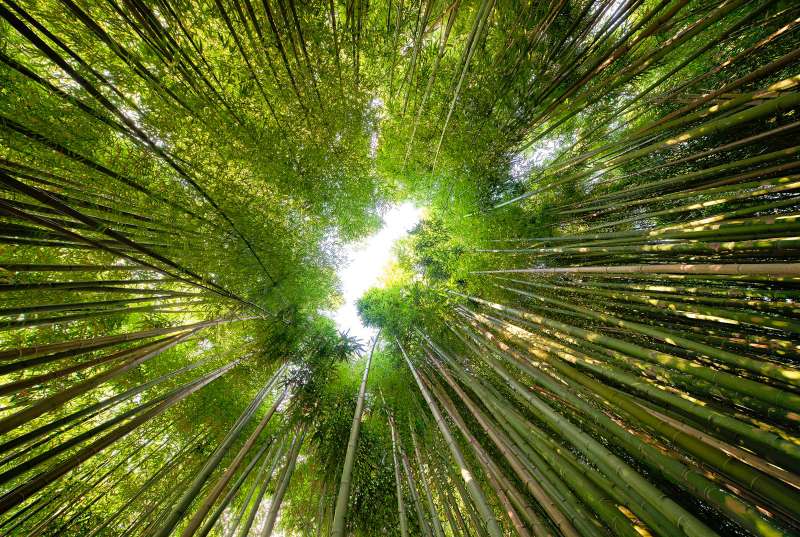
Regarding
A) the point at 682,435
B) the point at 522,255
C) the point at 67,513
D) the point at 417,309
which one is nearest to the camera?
the point at 682,435

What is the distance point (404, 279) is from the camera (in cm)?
470

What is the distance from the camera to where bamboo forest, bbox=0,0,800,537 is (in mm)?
1214

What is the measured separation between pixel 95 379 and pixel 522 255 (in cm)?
344

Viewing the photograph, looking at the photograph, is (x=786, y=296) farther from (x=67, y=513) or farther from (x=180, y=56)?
(x=67, y=513)

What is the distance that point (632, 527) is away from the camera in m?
1.03

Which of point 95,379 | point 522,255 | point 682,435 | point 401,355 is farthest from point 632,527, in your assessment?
point 401,355

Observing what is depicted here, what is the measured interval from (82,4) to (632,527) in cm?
353

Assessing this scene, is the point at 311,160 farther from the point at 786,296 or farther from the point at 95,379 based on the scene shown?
the point at 786,296

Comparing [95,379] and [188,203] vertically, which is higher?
[188,203]

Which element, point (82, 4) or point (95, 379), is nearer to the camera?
point (95, 379)

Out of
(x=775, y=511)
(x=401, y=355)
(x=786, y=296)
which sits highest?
(x=786, y=296)

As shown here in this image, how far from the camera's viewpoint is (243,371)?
360cm

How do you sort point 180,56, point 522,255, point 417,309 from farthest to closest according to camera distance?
point 417,309, point 522,255, point 180,56

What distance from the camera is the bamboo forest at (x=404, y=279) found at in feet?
3.98
